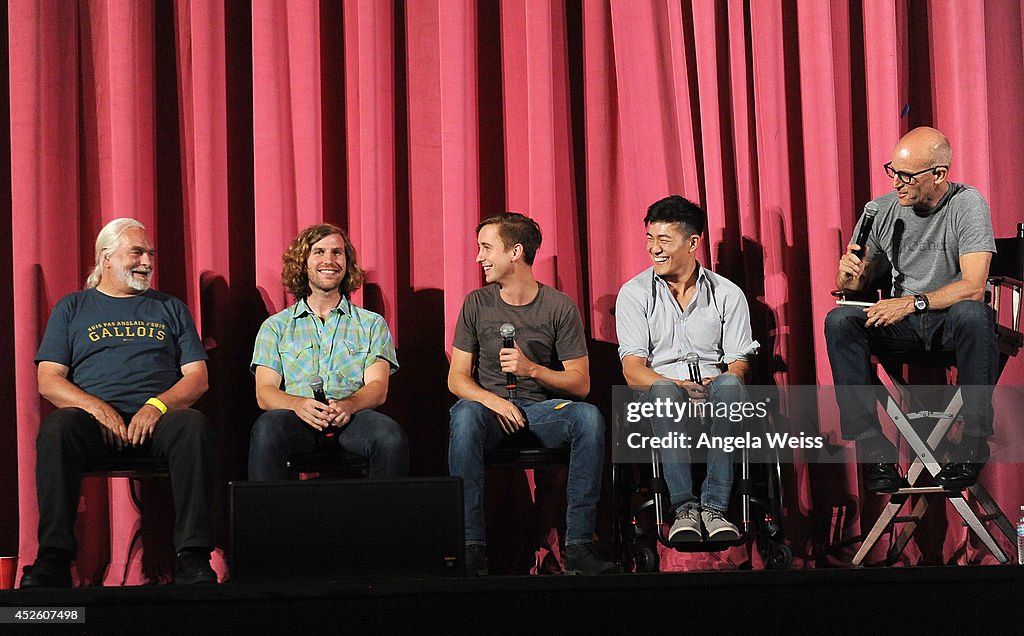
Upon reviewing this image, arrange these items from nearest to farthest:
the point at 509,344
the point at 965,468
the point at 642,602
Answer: the point at 642,602, the point at 965,468, the point at 509,344

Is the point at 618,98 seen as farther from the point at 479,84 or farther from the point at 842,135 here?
the point at 842,135

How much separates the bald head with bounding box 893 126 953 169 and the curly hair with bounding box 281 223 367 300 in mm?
1798

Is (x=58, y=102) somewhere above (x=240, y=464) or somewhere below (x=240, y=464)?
above

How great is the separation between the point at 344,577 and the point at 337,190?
6.19 ft

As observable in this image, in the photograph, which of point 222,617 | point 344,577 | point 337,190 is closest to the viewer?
point 222,617

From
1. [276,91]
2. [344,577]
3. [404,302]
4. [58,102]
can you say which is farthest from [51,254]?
[344,577]

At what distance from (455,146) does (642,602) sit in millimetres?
2011

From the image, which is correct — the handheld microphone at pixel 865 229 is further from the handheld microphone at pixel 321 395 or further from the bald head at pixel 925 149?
the handheld microphone at pixel 321 395

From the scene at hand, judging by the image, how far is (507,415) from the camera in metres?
3.32

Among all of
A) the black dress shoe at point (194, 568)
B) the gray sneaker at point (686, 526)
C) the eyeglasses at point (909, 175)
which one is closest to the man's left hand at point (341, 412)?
the black dress shoe at point (194, 568)

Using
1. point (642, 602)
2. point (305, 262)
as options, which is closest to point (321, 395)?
point (305, 262)

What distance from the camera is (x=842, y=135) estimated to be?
13.5 feet

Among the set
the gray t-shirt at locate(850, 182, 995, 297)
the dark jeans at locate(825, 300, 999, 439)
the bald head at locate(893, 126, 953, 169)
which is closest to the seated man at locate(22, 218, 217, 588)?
the dark jeans at locate(825, 300, 999, 439)

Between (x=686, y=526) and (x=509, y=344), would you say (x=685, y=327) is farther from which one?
(x=686, y=526)
